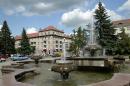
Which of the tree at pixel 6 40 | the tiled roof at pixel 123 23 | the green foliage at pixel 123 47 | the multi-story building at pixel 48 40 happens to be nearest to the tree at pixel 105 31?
the green foliage at pixel 123 47

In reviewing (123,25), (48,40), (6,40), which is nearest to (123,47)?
(6,40)

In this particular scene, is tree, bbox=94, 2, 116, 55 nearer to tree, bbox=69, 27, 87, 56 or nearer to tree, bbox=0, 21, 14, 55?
tree, bbox=69, 27, 87, 56

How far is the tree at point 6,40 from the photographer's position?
2593 inches

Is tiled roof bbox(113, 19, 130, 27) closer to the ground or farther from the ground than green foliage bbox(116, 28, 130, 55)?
farther from the ground

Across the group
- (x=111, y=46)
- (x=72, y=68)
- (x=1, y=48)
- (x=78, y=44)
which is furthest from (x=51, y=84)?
(x=1, y=48)

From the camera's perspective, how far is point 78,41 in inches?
2388

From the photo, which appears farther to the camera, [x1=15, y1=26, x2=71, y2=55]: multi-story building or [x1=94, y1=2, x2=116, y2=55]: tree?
[x1=15, y1=26, x2=71, y2=55]: multi-story building

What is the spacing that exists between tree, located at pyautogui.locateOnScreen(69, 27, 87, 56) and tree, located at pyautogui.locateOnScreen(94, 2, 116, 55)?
1016 centimetres

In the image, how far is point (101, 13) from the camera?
169 feet

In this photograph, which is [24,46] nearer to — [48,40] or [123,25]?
[48,40]

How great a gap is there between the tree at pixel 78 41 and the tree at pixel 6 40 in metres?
18.7

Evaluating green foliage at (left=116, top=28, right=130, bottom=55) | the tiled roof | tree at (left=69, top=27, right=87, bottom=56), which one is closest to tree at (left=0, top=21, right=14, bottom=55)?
tree at (left=69, top=27, right=87, bottom=56)

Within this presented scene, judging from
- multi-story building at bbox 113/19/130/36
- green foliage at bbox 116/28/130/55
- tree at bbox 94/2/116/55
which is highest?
multi-story building at bbox 113/19/130/36

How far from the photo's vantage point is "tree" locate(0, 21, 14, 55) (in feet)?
216
